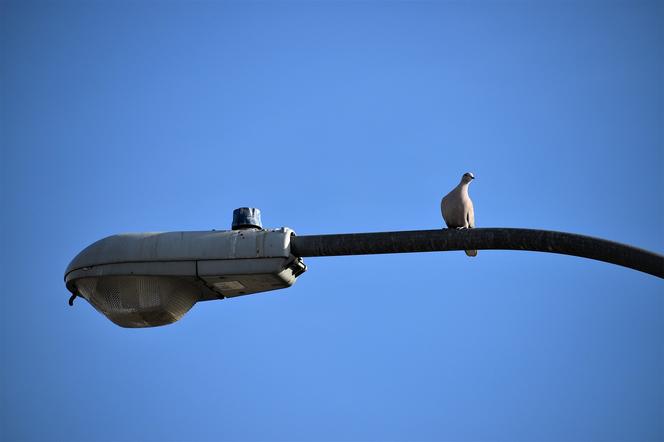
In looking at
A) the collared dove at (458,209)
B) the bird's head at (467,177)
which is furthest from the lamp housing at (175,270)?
the bird's head at (467,177)

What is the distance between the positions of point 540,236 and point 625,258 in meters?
0.58

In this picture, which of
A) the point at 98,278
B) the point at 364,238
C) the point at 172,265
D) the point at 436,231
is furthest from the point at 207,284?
the point at 436,231

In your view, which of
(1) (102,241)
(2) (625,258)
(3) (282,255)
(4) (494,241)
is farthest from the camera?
(1) (102,241)

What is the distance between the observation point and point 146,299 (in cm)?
686

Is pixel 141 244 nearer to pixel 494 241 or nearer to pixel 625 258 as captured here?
pixel 494 241

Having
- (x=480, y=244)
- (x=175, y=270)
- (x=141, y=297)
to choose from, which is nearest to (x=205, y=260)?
(x=175, y=270)

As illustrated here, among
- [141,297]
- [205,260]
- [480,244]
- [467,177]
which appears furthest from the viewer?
[467,177]

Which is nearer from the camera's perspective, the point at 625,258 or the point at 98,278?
the point at 625,258

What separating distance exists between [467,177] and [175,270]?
338 centimetres

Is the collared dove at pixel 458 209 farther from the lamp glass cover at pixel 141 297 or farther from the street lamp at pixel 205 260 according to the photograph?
the lamp glass cover at pixel 141 297

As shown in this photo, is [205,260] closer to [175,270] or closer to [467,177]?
[175,270]

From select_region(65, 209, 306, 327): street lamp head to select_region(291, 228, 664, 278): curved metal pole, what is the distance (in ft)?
0.82

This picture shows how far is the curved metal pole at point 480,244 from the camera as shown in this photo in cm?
556

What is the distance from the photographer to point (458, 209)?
811 cm
